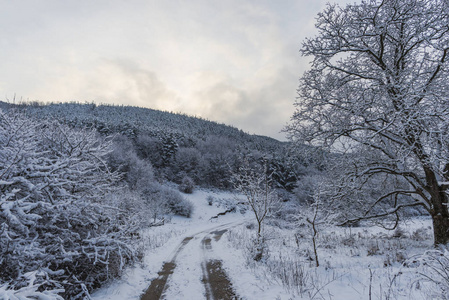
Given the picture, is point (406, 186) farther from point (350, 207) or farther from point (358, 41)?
point (358, 41)

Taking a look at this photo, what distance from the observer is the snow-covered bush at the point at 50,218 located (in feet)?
13.0

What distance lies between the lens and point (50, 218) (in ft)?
16.2

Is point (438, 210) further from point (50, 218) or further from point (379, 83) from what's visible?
point (50, 218)

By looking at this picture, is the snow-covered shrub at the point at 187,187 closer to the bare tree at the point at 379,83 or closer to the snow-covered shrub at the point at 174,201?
the snow-covered shrub at the point at 174,201

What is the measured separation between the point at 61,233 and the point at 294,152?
7867mm

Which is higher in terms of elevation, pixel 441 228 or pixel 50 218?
pixel 50 218

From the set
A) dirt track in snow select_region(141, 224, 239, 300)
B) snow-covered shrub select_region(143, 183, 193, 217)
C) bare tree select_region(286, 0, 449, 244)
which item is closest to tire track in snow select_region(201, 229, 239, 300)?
dirt track in snow select_region(141, 224, 239, 300)

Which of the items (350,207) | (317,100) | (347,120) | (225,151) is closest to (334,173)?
(350,207)

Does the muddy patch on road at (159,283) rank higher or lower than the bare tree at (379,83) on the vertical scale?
lower

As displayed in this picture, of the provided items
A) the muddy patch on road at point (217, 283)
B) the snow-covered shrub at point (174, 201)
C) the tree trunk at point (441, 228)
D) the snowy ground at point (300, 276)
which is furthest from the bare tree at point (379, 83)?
the snow-covered shrub at point (174, 201)

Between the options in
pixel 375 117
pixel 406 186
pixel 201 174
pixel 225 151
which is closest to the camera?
pixel 375 117

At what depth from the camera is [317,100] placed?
8.03m

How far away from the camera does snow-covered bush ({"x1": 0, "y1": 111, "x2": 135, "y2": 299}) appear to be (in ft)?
13.0

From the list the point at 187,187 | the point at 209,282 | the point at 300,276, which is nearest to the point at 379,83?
the point at 300,276
